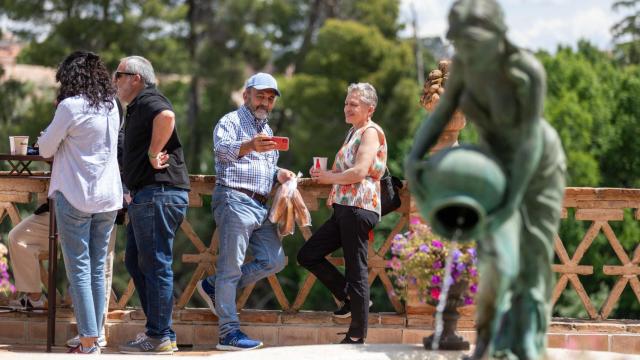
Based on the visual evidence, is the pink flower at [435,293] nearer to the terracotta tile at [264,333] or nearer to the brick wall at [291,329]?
the brick wall at [291,329]

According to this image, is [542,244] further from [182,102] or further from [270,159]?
[182,102]

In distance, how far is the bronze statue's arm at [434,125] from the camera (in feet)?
17.4

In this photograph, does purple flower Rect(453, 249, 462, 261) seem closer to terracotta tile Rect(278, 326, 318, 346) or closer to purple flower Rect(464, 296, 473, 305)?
purple flower Rect(464, 296, 473, 305)

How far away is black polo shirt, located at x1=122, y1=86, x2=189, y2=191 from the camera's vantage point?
7543 millimetres

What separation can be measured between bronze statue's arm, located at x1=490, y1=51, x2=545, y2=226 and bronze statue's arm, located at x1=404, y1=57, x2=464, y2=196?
0.31 m

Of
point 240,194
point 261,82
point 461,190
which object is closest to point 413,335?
point 240,194

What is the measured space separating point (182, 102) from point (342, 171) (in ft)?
101

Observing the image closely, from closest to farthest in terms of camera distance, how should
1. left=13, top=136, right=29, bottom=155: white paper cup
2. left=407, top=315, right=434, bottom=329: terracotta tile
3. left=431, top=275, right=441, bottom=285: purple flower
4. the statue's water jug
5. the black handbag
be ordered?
the statue's water jug
left=431, top=275, right=441, bottom=285: purple flower
left=13, top=136, right=29, bottom=155: white paper cup
the black handbag
left=407, top=315, right=434, bottom=329: terracotta tile

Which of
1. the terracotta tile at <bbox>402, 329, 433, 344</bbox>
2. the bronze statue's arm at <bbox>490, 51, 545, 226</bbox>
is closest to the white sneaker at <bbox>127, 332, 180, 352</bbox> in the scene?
the terracotta tile at <bbox>402, 329, 433, 344</bbox>

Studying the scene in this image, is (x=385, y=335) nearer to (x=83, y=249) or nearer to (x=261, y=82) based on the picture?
(x=261, y=82)

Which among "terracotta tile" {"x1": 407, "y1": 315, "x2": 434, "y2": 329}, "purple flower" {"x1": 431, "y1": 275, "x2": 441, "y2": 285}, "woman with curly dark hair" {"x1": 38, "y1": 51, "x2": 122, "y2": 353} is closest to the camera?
"purple flower" {"x1": 431, "y1": 275, "x2": 441, "y2": 285}

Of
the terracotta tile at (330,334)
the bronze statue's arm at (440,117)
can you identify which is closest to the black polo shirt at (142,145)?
the terracotta tile at (330,334)

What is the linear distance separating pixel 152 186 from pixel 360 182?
1.37 m

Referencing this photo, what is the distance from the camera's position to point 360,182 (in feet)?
25.1
